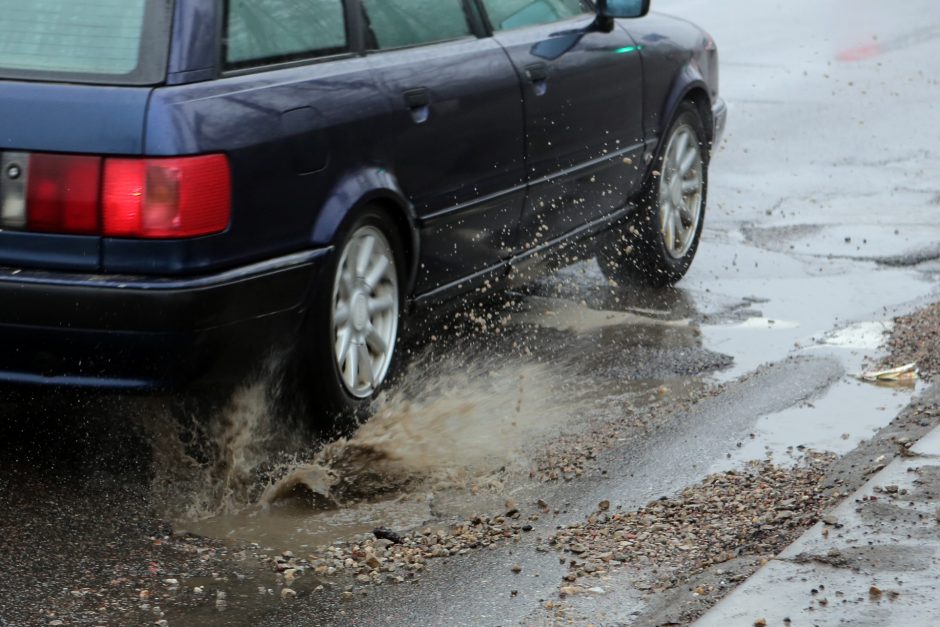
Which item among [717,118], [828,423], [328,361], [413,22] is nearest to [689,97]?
[717,118]

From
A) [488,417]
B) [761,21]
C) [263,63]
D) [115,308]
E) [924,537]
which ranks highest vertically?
[263,63]

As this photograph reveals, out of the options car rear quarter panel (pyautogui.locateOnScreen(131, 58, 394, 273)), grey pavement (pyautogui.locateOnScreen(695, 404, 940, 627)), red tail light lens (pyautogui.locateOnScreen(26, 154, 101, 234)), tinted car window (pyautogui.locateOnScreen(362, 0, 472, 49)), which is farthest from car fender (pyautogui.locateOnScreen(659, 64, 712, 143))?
red tail light lens (pyautogui.locateOnScreen(26, 154, 101, 234))

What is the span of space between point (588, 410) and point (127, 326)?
197cm

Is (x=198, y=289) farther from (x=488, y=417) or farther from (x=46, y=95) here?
(x=488, y=417)

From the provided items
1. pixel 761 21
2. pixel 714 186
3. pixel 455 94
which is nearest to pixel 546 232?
pixel 455 94

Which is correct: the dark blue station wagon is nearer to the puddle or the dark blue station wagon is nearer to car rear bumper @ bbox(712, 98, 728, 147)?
the puddle

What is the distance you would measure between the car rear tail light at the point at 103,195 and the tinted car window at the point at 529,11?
2.16 metres

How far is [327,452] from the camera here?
4.98 meters

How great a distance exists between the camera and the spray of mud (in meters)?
4.72

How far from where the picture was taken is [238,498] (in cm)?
469

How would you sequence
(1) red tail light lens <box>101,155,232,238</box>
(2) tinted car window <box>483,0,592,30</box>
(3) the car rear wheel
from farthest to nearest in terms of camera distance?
1. (2) tinted car window <box>483,0,592,30</box>
2. (3) the car rear wheel
3. (1) red tail light lens <box>101,155,232,238</box>

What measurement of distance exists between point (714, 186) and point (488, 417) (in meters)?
4.57

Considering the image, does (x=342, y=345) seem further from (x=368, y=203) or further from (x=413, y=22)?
(x=413, y=22)

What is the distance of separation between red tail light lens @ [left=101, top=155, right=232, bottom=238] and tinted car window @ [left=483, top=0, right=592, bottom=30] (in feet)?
7.01
